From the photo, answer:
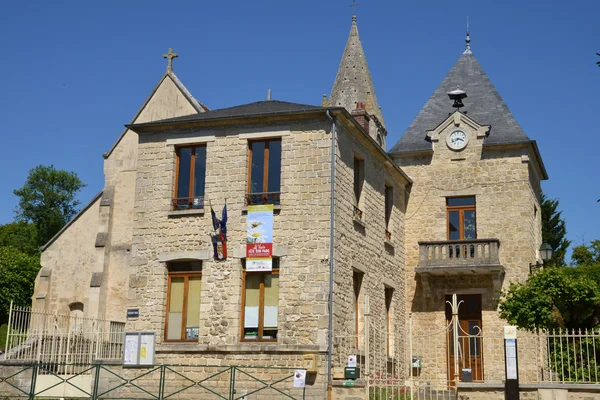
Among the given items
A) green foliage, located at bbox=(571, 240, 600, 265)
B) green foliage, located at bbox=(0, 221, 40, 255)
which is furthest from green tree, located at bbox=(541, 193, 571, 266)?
green foliage, located at bbox=(0, 221, 40, 255)

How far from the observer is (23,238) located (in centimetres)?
4762

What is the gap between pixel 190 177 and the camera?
17.7 m

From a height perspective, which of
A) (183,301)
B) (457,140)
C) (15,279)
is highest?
(457,140)

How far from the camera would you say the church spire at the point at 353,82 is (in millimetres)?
39938

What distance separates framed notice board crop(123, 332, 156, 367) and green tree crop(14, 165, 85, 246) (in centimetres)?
3553

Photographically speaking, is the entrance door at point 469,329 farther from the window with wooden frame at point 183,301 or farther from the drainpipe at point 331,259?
the window with wooden frame at point 183,301

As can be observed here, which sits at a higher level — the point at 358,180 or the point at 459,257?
the point at 358,180

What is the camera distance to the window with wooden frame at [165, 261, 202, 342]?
16.8m

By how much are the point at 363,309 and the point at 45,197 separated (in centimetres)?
3841

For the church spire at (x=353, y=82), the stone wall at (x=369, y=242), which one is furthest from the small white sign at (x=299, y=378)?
the church spire at (x=353, y=82)

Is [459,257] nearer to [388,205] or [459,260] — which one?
[459,260]

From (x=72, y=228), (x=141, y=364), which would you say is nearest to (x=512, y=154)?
(x=141, y=364)

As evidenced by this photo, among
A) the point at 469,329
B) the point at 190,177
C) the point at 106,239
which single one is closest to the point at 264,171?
the point at 190,177

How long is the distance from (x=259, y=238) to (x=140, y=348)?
3380 mm
